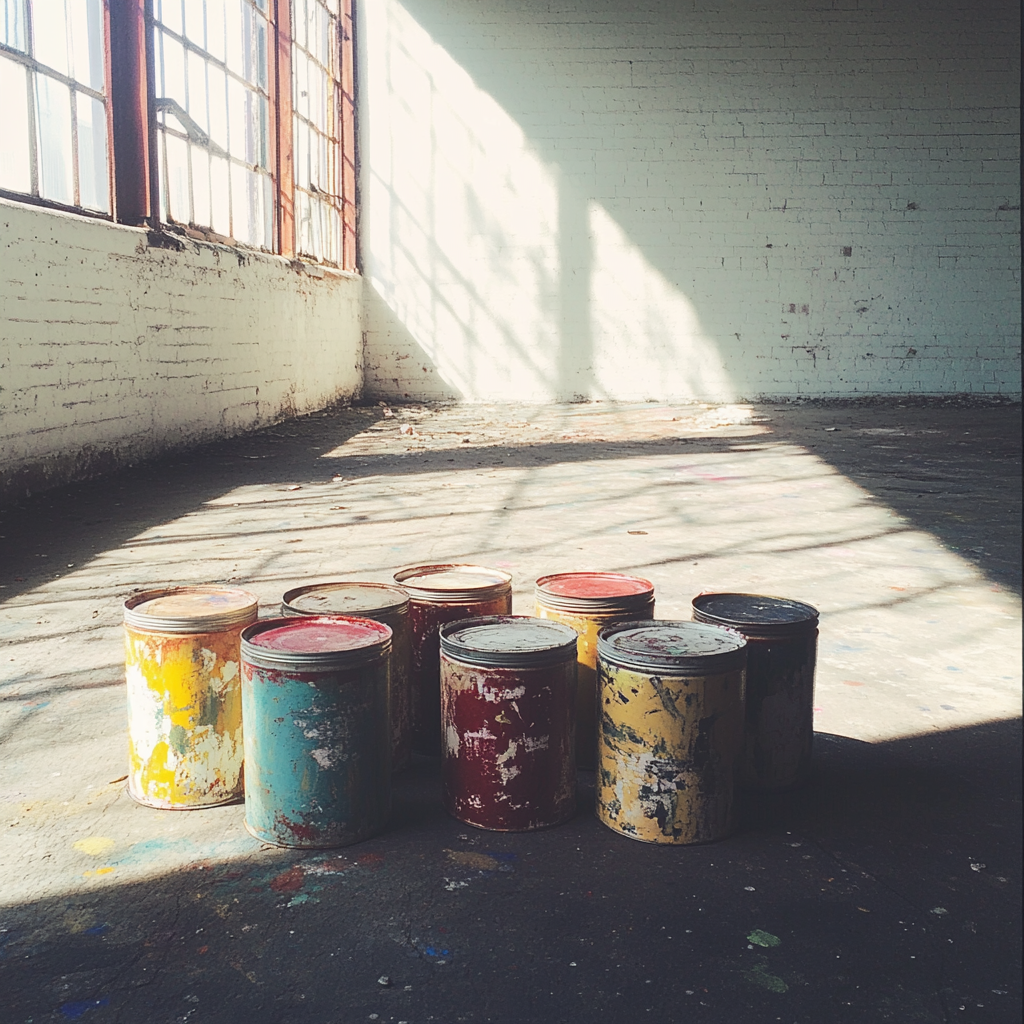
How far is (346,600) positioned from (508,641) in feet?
1.45

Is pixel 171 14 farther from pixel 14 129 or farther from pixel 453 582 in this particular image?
pixel 453 582

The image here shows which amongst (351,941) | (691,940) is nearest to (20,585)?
(351,941)

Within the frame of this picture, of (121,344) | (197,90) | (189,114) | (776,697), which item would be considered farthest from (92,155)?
(776,697)

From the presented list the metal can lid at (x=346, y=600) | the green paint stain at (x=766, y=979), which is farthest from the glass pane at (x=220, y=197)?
the green paint stain at (x=766, y=979)

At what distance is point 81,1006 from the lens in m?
1.38

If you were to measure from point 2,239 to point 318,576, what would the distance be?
2523 mm

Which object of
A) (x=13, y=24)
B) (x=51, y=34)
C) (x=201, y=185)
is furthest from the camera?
(x=201, y=185)

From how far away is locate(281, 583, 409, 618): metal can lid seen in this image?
6.93 ft

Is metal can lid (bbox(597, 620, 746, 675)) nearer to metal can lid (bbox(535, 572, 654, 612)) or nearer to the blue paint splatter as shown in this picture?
metal can lid (bbox(535, 572, 654, 612))

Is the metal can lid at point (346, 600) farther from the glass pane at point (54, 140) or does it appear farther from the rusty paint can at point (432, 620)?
the glass pane at point (54, 140)

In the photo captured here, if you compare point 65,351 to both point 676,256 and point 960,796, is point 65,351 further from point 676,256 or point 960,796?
point 676,256

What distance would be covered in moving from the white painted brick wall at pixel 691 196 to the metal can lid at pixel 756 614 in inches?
385

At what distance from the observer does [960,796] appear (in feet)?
6.79

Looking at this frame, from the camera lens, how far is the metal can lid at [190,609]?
1.97 m
